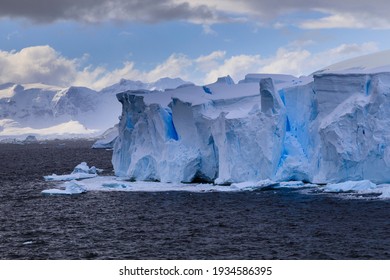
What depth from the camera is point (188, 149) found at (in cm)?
4206

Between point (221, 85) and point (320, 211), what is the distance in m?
20.5

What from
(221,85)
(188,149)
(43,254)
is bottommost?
(43,254)

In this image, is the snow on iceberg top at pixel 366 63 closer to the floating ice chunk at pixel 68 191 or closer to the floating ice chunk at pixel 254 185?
the floating ice chunk at pixel 254 185

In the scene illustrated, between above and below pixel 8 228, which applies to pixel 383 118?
above

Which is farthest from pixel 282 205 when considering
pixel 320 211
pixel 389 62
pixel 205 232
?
pixel 389 62

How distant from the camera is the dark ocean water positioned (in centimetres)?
2342

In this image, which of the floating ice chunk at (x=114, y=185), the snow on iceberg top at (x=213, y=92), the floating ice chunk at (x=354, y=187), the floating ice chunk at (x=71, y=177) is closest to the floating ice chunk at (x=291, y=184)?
the floating ice chunk at (x=354, y=187)

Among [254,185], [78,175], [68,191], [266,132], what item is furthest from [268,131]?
[78,175]

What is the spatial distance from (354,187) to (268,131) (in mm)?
6375

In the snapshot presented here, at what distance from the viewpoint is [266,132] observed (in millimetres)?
39000

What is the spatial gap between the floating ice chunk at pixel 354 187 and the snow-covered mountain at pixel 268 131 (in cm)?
Result: 78

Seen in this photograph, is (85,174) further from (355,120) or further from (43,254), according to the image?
(43,254)

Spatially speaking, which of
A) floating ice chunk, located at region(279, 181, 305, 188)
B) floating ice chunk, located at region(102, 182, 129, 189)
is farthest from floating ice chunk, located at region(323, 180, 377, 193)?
floating ice chunk, located at region(102, 182, 129, 189)

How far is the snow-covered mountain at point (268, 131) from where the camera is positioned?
36312 mm
